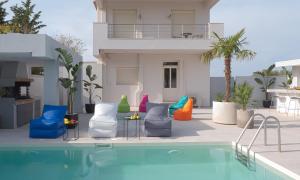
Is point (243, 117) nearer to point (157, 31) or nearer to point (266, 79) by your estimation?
point (157, 31)

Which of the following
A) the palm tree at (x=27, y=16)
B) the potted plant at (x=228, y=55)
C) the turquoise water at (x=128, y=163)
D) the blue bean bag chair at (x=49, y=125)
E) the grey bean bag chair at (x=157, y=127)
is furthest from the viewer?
the palm tree at (x=27, y=16)

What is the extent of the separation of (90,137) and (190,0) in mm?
15347

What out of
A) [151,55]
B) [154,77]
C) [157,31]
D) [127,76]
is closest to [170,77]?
[154,77]

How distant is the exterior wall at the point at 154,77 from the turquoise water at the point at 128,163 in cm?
1312

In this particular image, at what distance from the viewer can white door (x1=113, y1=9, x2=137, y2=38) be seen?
947 inches

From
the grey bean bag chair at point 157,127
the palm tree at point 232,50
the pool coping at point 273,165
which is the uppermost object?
the palm tree at point 232,50

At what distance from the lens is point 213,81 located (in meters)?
26.7

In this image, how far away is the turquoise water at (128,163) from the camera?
27.0 ft

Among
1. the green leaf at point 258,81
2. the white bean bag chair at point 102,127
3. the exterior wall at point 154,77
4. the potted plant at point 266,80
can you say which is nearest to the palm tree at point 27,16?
the exterior wall at point 154,77

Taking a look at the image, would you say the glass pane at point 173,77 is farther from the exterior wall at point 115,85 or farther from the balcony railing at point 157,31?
the exterior wall at point 115,85

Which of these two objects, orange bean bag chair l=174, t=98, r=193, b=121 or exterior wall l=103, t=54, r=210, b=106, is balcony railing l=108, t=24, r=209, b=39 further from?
orange bean bag chair l=174, t=98, r=193, b=121

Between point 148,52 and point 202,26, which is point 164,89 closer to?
point 148,52

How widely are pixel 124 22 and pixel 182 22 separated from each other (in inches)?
170

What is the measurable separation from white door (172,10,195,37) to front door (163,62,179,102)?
233 centimetres
